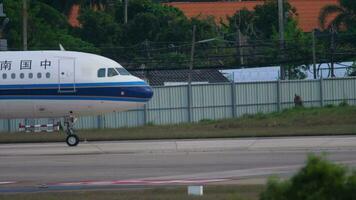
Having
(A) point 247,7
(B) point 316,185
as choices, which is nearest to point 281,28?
(A) point 247,7

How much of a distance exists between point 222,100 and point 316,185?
38697mm

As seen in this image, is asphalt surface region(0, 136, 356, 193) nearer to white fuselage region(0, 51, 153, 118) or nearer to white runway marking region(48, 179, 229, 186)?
white runway marking region(48, 179, 229, 186)

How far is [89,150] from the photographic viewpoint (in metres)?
28.8

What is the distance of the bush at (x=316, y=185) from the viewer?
8820mm

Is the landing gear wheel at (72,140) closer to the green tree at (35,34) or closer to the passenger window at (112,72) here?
the passenger window at (112,72)

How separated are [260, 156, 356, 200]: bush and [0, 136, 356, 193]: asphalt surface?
905cm

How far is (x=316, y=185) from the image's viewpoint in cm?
888

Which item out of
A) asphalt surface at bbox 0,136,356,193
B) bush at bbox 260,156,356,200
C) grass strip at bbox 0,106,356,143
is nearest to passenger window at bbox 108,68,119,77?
asphalt surface at bbox 0,136,356,193

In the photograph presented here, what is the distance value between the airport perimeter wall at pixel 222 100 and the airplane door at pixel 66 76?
13.3m

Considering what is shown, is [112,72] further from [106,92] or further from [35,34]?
[35,34]

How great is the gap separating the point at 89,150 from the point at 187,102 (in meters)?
18.4

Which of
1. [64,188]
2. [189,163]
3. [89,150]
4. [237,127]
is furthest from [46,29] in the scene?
[64,188]

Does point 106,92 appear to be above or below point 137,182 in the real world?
above

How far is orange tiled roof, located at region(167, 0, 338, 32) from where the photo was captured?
91125 mm
